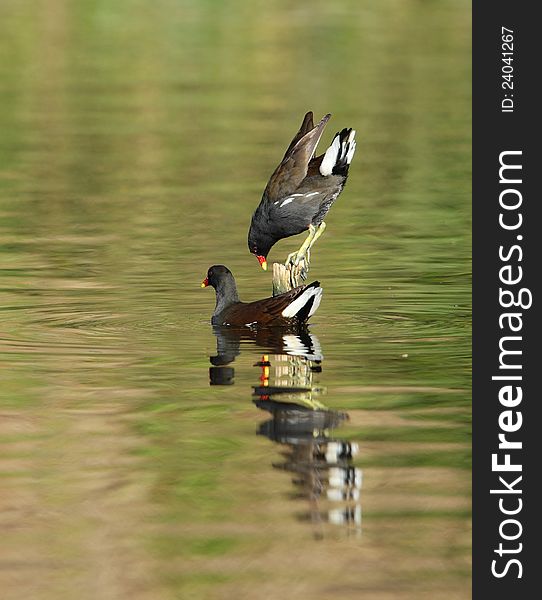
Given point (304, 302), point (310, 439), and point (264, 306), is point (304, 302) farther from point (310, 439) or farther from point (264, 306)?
point (310, 439)

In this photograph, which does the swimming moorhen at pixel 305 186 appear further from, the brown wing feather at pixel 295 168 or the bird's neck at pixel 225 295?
the bird's neck at pixel 225 295

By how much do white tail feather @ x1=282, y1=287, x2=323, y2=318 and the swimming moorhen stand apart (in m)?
0.96

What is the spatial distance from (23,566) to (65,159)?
16.9 m

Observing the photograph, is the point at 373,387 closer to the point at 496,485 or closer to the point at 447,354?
the point at 447,354

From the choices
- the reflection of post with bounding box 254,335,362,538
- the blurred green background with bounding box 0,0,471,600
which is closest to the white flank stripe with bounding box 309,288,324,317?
the blurred green background with bounding box 0,0,471,600

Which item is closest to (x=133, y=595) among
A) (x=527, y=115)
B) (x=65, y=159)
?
(x=527, y=115)

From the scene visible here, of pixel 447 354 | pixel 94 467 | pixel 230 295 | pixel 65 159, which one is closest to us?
pixel 94 467

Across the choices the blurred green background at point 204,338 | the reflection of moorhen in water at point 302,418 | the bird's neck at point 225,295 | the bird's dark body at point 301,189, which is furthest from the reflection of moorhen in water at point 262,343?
the bird's dark body at point 301,189

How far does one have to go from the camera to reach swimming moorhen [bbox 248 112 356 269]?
13.8 meters

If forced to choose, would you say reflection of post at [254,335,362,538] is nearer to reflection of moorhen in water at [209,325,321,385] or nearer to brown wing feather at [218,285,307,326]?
reflection of moorhen in water at [209,325,321,385]

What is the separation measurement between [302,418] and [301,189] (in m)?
4.34

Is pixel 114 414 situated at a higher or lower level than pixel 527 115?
lower

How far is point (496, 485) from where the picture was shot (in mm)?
8305

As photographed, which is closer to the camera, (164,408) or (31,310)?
(164,408)
